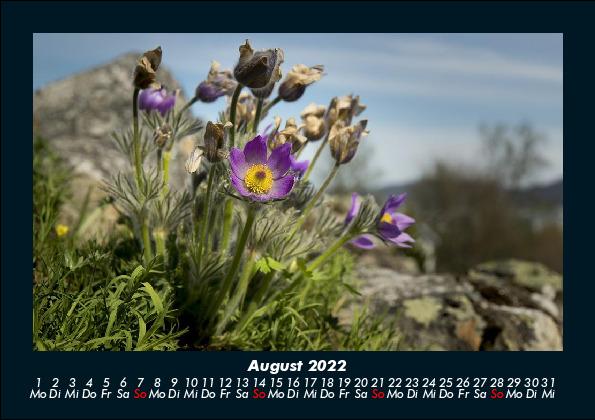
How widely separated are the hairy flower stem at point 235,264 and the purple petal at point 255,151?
6.4 inches

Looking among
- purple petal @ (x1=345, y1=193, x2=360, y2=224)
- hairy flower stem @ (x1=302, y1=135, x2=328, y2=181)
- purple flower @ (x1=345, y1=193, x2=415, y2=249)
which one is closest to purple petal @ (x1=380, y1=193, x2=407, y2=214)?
purple flower @ (x1=345, y1=193, x2=415, y2=249)

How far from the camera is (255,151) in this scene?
6.18 feet

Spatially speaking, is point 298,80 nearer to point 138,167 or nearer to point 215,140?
point 215,140

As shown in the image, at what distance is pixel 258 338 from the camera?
241 centimetres

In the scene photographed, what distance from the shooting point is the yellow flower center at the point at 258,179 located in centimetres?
184

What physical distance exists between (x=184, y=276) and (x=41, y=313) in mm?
570

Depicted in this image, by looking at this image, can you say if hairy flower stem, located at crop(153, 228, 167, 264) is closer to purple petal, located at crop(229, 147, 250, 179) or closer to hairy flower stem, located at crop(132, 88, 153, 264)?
hairy flower stem, located at crop(132, 88, 153, 264)

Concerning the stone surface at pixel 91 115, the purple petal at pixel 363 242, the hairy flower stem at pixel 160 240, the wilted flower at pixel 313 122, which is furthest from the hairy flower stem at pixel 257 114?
the stone surface at pixel 91 115

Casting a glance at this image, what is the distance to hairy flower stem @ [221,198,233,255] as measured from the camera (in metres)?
2.22

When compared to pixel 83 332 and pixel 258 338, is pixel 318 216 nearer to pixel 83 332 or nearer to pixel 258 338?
pixel 258 338

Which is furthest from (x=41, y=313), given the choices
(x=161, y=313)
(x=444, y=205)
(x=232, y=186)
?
(x=444, y=205)

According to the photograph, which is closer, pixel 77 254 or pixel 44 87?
pixel 77 254

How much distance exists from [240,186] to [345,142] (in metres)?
0.56

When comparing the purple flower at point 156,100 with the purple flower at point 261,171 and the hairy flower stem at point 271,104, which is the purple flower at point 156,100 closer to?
the hairy flower stem at point 271,104
